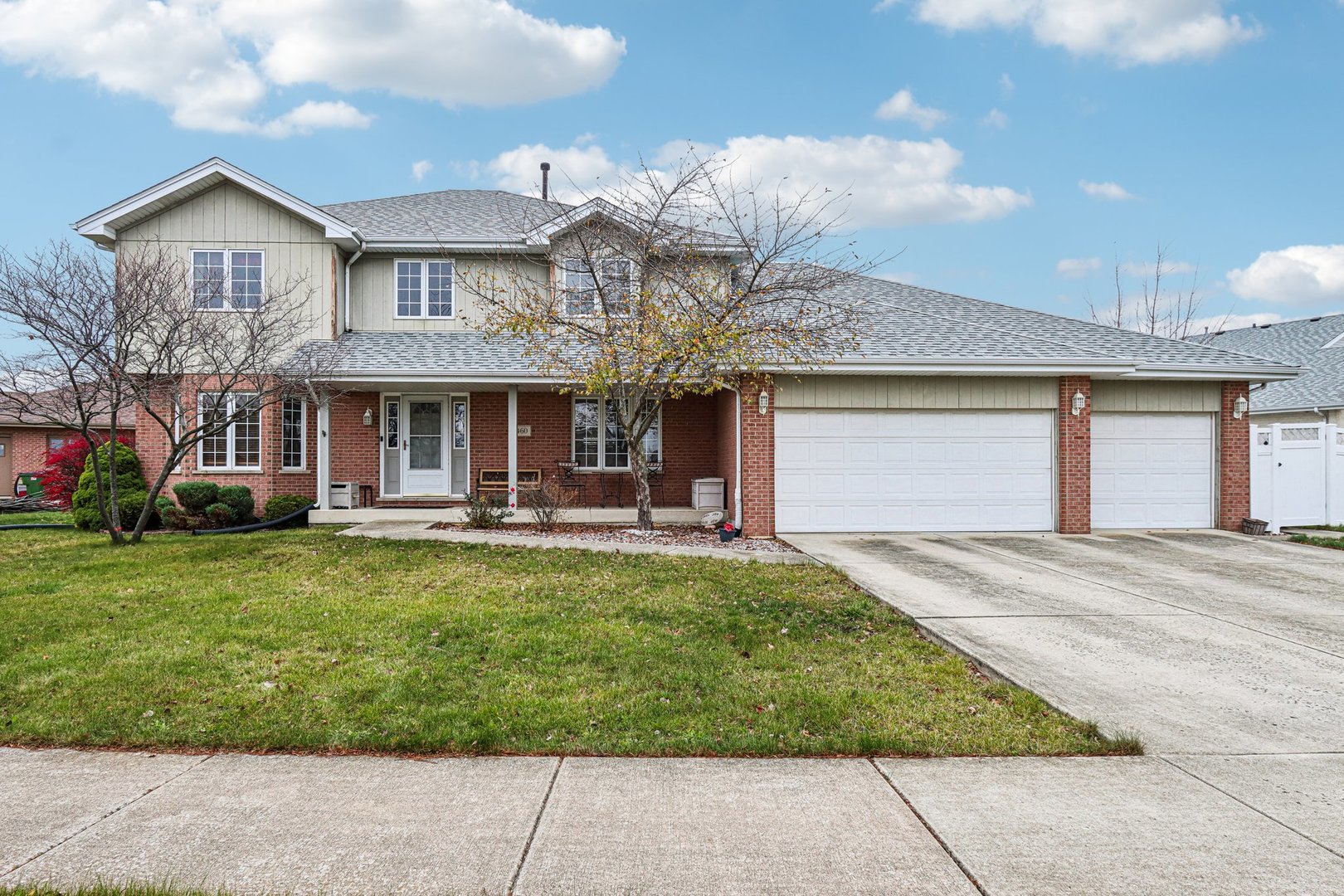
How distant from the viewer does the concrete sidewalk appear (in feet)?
9.65

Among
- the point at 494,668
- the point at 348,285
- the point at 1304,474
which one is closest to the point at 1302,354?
the point at 1304,474

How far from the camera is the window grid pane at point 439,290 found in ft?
54.3

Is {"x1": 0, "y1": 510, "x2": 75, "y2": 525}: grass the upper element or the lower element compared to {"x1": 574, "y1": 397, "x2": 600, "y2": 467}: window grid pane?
lower

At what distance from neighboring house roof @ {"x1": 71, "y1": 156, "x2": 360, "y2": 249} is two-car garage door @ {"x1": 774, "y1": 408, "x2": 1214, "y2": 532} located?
32.5ft

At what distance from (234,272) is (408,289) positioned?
3395mm

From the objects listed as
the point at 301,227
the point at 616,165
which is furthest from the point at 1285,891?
the point at 301,227

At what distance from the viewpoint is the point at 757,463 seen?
513 inches

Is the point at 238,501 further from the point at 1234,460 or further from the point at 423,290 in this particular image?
the point at 1234,460

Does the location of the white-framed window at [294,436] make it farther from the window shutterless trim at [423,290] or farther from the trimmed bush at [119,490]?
the window shutterless trim at [423,290]

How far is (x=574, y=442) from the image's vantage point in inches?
637

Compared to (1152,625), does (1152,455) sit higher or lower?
higher

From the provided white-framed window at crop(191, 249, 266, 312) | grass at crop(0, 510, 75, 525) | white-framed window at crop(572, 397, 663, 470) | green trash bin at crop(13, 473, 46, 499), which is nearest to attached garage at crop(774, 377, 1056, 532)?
white-framed window at crop(572, 397, 663, 470)

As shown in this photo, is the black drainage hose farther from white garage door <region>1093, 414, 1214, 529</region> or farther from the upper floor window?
white garage door <region>1093, 414, 1214, 529</region>

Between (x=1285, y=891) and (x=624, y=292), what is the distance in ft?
35.7
